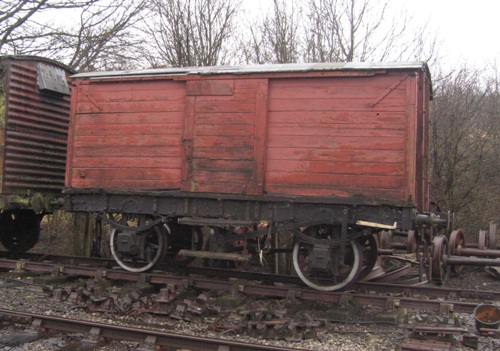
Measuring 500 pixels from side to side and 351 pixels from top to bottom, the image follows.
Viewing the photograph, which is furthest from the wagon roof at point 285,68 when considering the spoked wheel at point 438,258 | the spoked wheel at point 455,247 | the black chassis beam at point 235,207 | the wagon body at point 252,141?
the spoked wheel at point 455,247

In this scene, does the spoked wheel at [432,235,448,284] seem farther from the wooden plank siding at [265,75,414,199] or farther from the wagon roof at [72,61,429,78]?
the wagon roof at [72,61,429,78]

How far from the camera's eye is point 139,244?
775 centimetres

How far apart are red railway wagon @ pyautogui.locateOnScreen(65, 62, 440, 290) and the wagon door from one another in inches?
0.6

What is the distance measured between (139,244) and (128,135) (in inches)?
71.0

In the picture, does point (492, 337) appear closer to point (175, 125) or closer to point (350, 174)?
point (350, 174)

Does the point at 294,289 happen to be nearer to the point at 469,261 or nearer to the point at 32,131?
the point at 469,261

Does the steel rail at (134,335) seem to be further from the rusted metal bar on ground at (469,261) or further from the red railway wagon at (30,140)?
the rusted metal bar on ground at (469,261)

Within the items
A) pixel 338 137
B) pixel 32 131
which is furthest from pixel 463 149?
pixel 32 131

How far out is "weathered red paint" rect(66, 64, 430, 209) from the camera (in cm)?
654

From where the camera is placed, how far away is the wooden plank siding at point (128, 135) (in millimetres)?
7562

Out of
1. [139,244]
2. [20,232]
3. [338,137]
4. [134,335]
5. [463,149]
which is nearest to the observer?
[134,335]

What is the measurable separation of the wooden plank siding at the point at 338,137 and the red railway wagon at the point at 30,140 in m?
4.98

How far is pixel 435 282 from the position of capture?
8359mm

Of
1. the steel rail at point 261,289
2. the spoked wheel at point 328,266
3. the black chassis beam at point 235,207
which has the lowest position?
the steel rail at point 261,289
